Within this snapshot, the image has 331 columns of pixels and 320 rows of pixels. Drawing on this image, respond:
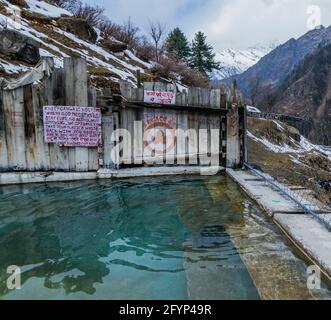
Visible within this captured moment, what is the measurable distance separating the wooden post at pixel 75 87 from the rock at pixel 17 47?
218 inches

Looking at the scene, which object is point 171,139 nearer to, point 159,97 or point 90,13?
point 159,97

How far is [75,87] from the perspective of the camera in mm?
8594

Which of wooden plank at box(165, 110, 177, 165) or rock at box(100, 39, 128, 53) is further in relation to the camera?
rock at box(100, 39, 128, 53)

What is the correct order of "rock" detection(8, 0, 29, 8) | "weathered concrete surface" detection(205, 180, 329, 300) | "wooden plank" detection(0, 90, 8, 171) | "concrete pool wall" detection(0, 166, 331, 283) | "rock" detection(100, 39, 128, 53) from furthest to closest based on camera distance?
"rock" detection(100, 39, 128, 53) < "rock" detection(8, 0, 29, 8) < "wooden plank" detection(0, 90, 8, 171) < "concrete pool wall" detection(0, 166, 331, 283) < "weathered concrete surface" detection(205, 180, 329, 300)

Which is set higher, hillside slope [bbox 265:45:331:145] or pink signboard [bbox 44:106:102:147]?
hillside slope [bbox 265:45:331:145]

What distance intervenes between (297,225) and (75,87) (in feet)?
20.1

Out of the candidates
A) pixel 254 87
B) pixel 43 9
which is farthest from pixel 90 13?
pixel 254 87

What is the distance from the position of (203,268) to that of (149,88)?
6275 mm

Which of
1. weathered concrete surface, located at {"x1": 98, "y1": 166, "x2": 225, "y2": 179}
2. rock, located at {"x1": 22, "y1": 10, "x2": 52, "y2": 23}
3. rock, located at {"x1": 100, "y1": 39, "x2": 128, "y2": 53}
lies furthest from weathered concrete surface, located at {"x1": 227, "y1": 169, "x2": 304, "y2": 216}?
rock, located at {"x1": 100, "y1": 39, "x2": 128, "y2": 53}

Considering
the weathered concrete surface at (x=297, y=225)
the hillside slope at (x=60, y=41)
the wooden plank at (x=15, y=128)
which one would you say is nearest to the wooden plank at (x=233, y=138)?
the weathered concrete surface at (x=297, y=225)

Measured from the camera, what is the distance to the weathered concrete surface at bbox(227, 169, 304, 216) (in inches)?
223

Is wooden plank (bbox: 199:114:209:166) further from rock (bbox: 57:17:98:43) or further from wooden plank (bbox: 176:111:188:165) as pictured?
rock (bbox: 57:17:98:43)

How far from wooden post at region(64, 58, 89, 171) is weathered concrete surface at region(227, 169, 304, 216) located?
13.1 ft
